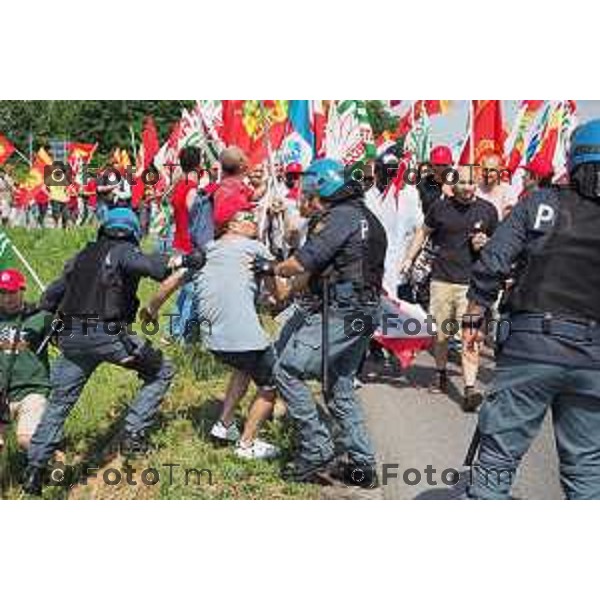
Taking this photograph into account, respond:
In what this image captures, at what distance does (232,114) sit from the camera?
6.95 m

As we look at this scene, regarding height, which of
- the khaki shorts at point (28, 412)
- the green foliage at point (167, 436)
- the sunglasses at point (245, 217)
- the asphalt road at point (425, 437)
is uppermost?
the sunglasses at point (245, 217)

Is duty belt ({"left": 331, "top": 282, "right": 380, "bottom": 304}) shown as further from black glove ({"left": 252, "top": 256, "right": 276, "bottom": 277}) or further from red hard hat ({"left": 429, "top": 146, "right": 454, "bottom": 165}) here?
red hard hat ({"left": 429, "top": 146, "right": 454, "bottom": 165})

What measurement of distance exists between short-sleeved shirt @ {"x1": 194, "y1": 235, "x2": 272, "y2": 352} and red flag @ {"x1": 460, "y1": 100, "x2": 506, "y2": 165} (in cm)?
187

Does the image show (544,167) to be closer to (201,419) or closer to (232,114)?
(232,114)

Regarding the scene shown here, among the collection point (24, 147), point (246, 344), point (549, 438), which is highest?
point (24, 147)

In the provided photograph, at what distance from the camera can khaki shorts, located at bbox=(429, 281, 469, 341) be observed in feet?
22.3

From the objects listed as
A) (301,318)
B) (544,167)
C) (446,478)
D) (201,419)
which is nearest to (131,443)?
(201,419)

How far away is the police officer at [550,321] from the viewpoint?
3982 millimetres

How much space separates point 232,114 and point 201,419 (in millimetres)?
2341

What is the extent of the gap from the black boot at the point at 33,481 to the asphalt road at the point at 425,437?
72.6 inches

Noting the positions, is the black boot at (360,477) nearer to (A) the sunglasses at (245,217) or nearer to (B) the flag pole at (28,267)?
(A) the sunglasses at (245,217)

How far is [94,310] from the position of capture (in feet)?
16.2

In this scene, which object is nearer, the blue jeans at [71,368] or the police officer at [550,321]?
the police officer at [550,321]

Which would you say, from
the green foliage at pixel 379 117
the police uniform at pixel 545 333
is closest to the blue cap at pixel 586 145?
the police uniform at pixel 545 333
